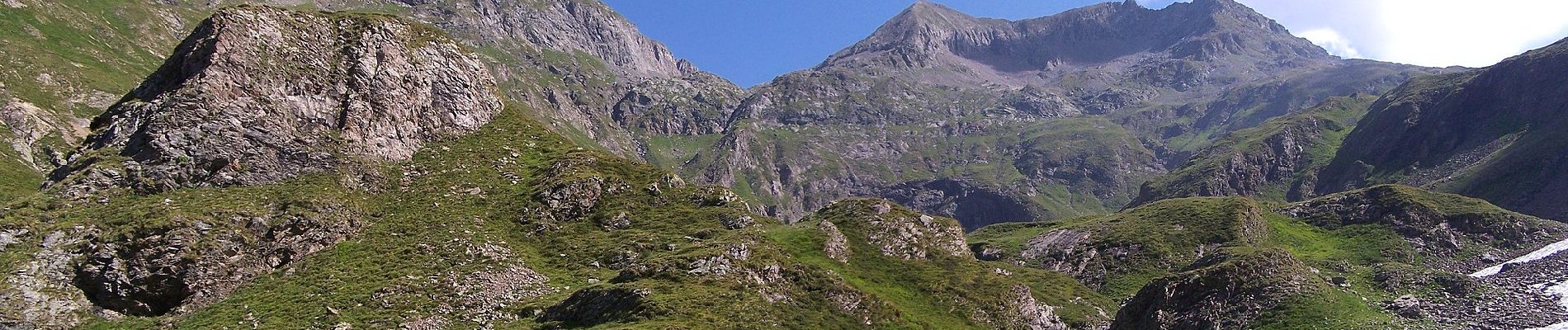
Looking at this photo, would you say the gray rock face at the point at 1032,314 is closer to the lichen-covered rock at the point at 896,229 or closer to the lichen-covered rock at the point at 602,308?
the lichen-covered rock at the point at 896,229

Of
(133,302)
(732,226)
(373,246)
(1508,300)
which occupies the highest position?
(1508,300)

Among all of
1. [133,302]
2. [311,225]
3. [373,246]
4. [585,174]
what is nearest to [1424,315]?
[585,174]

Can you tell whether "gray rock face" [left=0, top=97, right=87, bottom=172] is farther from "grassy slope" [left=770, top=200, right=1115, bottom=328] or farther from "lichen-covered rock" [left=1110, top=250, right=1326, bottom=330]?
"lichen-covered rock" [left=1110, top=250, right=1326, bottom=330]

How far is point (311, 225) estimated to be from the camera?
65938mm

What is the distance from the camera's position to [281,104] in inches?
2958

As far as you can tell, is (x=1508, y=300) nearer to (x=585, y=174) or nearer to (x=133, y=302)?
(x=585, y=174)

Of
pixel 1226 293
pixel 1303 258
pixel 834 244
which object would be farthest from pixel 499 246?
pixel 1303 258

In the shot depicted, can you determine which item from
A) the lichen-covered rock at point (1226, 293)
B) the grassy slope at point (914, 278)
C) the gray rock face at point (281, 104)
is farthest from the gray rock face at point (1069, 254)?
the gray rock face at point (281, 104)

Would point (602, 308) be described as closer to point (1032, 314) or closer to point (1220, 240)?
point (1032, 314)

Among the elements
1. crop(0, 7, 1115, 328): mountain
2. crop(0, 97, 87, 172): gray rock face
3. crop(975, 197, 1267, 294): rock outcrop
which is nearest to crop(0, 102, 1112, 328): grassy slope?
crop(0, 7, 1115, 328): mountain

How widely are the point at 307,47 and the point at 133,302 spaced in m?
33.2

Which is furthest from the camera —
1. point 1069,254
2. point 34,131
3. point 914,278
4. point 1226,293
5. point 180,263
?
point 1069,254

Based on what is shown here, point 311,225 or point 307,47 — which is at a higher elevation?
→ point 307,47

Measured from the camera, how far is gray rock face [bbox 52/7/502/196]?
66938 millimetres
